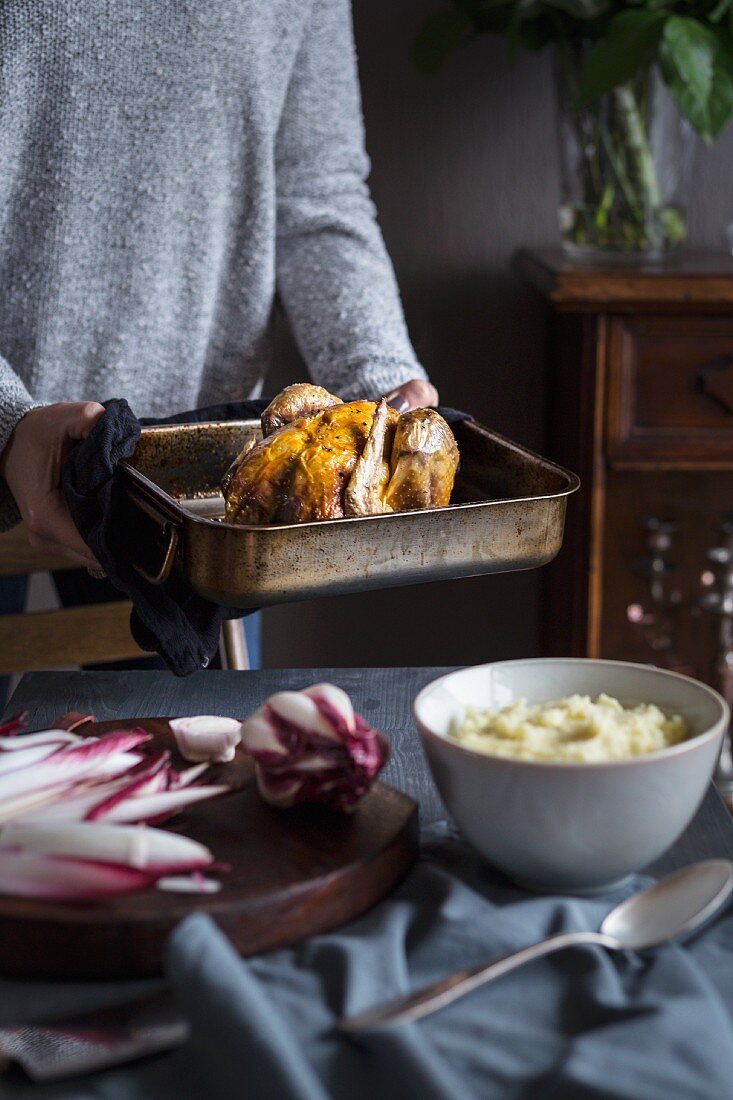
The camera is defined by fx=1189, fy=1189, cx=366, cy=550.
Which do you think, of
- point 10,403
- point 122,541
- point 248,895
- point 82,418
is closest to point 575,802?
point 248,895

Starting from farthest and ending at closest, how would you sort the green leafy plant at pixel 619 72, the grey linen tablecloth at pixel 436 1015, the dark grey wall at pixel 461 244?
1. the dark grey wall at pixel 461 244
2. the green leafy plant at pixel 619 72
3. the grey linen tablecloth at pixel 436 1015

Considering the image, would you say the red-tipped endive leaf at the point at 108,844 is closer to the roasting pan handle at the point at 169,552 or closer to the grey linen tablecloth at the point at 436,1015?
the grey linen tablecloth at the point at 436,1015

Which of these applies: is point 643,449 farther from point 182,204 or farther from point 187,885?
point 187,885

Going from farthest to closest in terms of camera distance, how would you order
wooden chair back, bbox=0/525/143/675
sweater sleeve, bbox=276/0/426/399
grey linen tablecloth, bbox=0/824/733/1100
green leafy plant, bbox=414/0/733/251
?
green leafy plant, bbox=414/0/733/251
sweater sleeve, bbox=276/0/426/399
wooden chair back, bbox=0/525/143/675
grey linen tablecloth, bbox=0/824/733/1100

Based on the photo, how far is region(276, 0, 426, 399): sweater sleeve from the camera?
4.58 ft

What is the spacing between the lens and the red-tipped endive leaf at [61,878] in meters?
0.65

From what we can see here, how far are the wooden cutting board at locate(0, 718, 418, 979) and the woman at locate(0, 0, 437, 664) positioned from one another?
52 centimetres

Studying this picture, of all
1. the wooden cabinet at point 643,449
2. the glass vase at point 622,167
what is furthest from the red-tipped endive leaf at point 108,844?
the glass vase at point 622,167

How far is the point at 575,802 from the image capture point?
2.18 ft

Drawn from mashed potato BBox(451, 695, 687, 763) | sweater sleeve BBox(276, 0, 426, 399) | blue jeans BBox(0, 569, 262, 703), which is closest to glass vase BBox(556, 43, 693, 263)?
sweater sleeve BBox(276, 0, 426, 399)

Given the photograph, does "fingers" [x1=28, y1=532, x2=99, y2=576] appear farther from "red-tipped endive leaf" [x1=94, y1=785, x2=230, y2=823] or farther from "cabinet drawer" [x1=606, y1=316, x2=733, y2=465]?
"cabinet drawer" [x1=606, y1=316, x2=733, y2=465]

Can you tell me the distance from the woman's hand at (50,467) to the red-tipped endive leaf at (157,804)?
0.30 m

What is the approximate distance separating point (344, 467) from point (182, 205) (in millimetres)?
645

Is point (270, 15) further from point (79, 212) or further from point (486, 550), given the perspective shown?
point (486, 550)
